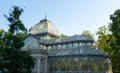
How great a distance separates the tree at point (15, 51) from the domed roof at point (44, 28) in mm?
18765

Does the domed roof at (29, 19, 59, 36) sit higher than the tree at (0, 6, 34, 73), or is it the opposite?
the domed roof at (29, 19, 59, 36)

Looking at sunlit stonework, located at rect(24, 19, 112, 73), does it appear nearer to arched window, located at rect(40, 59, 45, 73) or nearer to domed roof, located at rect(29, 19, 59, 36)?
arched window, located at rect(40, 59, 45, 73)

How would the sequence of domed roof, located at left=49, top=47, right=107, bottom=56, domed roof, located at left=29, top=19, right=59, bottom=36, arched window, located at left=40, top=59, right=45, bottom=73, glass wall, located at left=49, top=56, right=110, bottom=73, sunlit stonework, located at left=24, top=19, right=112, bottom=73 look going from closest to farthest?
glass wall, located at left=49, top=56, right=110, bottom=73 < sunlit stonework, located at left=24, top=19, right=112, bottom=73 < domed roof, located at left=49, top=47, right=107, bottom=56 < arched window, located at left=40, top=59, right=45, bottom=73 < domed roof, located at left=29, top=19, right=59, bottom=36

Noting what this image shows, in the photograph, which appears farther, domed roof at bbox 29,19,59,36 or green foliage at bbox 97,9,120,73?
domed roof at bbox 29,19,59,36

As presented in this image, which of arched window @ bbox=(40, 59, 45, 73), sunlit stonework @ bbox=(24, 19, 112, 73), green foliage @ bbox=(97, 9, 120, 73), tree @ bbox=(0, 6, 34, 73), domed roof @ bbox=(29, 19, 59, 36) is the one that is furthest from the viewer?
domed roof @ bbox=(29, 19, 59, 36)

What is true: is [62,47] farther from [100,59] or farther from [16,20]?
[16,20]

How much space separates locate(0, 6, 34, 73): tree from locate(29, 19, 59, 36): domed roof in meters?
18.8

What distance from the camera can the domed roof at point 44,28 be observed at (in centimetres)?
4647

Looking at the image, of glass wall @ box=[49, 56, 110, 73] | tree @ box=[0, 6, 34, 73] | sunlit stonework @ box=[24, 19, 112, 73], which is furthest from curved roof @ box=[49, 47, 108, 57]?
tree @ box=[0, 6, 34, 73]

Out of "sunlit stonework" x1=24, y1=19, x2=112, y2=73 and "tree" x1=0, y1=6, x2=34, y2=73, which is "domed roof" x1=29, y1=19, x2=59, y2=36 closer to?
"sunlit stonework" x1=24, y1=19, x2=112, y2=73

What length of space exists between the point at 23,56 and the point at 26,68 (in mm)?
1629

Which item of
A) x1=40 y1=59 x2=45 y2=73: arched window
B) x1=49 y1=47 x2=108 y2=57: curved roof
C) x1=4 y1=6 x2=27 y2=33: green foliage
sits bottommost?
x1=40 y1=59 x2=45 y2=73: arched window

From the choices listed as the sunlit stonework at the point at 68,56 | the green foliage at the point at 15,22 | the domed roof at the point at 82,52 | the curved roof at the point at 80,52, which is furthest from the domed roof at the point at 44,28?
the green foliage at the point at 15,22

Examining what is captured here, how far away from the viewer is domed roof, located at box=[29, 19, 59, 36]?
1829 inches
